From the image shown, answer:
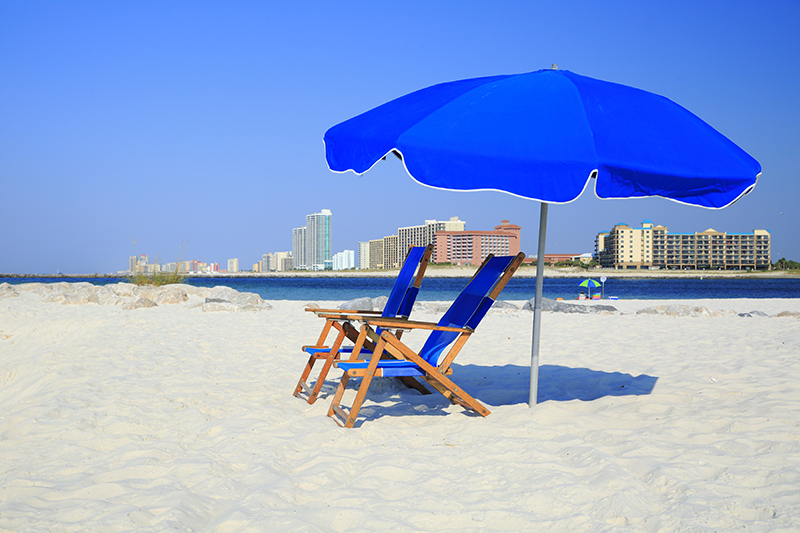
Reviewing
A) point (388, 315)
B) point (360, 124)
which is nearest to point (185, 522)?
point (360, 124)

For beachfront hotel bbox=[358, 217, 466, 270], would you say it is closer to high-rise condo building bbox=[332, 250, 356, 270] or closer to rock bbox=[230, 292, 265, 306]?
high-rise condo building bbox=[332, 250, 356, 270]

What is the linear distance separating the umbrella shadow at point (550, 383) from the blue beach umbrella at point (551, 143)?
183cm

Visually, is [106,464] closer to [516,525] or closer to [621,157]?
[516,525]

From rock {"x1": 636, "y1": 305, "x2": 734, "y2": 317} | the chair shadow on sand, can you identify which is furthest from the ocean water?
the chair shadow on sand

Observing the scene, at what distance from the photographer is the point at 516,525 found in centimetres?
188

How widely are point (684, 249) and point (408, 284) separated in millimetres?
109012

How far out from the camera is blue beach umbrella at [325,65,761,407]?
7.36 ft

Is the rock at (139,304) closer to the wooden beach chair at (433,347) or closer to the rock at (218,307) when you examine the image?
the rock at (218,307)

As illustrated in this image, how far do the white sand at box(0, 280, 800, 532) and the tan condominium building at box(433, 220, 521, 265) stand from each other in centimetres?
7724

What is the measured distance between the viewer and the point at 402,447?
9.12 feet

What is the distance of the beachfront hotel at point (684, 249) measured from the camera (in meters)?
95.9

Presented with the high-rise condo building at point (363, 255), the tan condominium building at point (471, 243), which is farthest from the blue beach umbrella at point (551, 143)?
the high-rise condo building at point (363, 255)

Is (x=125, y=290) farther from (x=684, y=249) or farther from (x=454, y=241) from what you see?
(x=684, y=249)

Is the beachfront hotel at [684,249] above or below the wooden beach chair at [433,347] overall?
above
